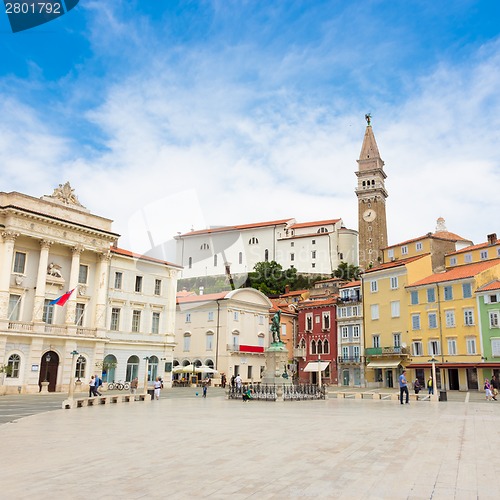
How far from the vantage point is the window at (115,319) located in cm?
4616

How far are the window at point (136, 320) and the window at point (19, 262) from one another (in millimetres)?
11517

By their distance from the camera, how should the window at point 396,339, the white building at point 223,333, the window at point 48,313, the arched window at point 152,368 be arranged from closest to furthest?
the window at point 48,313
the arched window at point 152,368
the window at point 396,339
the white building at point 223,333

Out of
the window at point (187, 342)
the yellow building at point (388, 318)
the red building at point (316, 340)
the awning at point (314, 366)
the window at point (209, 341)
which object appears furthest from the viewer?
the window at point (187, 342)

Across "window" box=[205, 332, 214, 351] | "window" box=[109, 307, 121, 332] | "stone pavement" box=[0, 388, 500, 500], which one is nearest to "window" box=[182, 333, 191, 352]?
"window" box=[205, 332, 214, 351]

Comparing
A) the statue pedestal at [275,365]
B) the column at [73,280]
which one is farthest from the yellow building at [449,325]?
the column at [73,280]

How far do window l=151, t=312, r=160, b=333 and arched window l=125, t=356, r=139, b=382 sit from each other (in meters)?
3.39

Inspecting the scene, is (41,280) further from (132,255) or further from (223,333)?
(223,333)

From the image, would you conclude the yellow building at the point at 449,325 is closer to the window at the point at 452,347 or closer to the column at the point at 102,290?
the window at the point at 452,347

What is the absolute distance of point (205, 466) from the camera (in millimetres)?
9680

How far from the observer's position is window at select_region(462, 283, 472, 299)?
1866 inches

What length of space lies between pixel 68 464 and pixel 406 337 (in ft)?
154

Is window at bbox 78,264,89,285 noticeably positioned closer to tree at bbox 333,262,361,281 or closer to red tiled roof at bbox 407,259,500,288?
red tiled roof at bbox 407,259,500,288

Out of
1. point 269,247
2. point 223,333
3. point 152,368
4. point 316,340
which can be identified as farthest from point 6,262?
point 269,247

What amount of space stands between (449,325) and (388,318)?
7460mm
